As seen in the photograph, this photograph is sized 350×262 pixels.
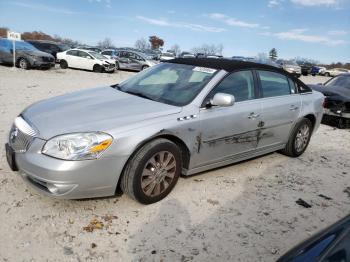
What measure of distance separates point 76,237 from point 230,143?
2.21 metres

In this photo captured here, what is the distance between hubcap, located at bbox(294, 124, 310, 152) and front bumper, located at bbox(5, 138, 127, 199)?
11.4 ft

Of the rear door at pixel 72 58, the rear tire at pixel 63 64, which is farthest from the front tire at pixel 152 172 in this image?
the rear tire at pixel 63 64

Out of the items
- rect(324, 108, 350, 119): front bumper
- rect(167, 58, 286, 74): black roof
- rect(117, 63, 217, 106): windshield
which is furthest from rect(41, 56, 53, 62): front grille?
rect(167, 58, 286, 74): black roof

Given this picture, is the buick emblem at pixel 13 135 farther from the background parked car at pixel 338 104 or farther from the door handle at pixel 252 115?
the background parked car at pixel 338 104

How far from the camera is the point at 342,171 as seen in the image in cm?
→ 551

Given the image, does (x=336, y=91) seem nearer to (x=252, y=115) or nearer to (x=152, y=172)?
(x=252, y=115)

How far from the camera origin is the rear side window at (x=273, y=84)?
490 cm

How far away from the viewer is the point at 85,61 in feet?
67.9

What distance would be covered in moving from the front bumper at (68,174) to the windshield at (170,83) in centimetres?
113

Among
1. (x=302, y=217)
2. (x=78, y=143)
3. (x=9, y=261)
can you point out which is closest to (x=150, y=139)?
(x=78, y=143)

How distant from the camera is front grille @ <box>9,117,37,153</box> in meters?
3.35

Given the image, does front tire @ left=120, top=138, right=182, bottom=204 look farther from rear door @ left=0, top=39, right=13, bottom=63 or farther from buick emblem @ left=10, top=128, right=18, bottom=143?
rear door @ left=0, top=39, right=13, bottom=63

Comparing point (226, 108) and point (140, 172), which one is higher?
point (226, 108)

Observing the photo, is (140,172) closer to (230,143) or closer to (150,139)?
(150,139)
